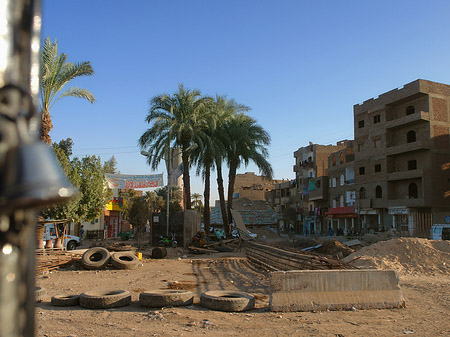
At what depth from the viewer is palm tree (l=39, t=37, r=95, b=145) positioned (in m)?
17.4

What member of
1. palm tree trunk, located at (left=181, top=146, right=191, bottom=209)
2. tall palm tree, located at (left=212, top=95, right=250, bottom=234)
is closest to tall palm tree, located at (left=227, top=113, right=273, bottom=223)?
tall palm tree, located at (left=212, top=95, right=250, bottom=234)

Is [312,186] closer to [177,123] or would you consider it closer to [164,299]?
[177,123]

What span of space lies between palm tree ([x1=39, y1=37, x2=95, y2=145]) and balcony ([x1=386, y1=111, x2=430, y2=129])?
35239mm

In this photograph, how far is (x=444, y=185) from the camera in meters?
42.3

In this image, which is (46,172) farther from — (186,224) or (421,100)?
(421,100)

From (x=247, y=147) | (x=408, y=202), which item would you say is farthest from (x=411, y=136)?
(x=247, y=147)

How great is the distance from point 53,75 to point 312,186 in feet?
179

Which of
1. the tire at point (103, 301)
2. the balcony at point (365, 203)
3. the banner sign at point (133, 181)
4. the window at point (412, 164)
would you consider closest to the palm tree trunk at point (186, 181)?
the banner sign at point (133, 181)

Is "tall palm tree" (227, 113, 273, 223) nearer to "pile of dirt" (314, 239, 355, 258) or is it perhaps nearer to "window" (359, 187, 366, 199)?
"pile of dirt" (314, 239, 355, 258)

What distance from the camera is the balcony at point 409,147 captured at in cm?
4212

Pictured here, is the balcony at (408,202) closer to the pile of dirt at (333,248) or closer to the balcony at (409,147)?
the balcony at (409,147)

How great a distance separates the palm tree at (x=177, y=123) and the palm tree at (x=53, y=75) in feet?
31.9

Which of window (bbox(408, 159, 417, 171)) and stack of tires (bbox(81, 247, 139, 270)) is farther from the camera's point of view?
window (bbox(408, 159, 417, 171))

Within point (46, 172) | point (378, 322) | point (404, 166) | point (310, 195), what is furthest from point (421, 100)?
point (46, 172)
